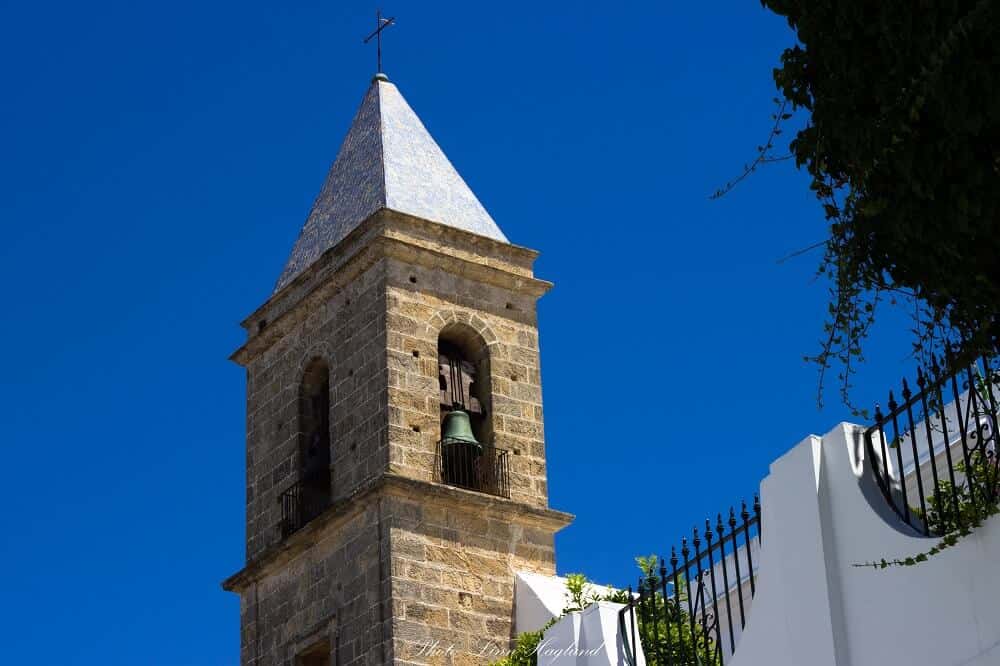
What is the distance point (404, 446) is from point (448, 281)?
6.87 feet

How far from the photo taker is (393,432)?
19.1 metres

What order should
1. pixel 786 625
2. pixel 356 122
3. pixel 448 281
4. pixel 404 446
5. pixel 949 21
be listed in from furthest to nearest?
1. pixel 356 122
2. pixel 448 281
3. pixel 404 446
4. pixel 786 625
5. pixel 949 21

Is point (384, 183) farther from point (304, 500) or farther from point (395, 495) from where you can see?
point (395, 495)

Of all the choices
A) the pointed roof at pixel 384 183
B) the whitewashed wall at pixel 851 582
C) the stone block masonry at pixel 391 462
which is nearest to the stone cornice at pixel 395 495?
the stone block masonry at pixel 391 462

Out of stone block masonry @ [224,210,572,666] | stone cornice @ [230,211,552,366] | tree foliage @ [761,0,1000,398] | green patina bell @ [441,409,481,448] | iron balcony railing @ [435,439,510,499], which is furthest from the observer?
stone cornice @ [230,211,552,366]

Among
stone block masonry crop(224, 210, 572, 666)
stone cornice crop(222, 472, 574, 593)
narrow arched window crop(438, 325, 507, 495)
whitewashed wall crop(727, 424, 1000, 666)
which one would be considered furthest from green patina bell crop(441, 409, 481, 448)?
whitewashed wall crop(727, 424, 1000, 666)

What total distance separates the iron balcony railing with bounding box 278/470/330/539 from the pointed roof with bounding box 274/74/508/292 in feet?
7.68

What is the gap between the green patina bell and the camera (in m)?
19.6

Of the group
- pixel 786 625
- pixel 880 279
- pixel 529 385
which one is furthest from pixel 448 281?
pixel 880 279

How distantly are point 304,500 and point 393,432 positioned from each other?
5.41 ft

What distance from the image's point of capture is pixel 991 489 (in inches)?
381

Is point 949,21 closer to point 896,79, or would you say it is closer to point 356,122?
point 896,79

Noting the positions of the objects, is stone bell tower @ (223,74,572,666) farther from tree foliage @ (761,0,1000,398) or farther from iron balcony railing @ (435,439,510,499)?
tree foliage @ (761,0,1000,398)

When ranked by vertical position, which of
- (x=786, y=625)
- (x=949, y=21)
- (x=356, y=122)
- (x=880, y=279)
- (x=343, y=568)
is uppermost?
(x=356, y=122)
